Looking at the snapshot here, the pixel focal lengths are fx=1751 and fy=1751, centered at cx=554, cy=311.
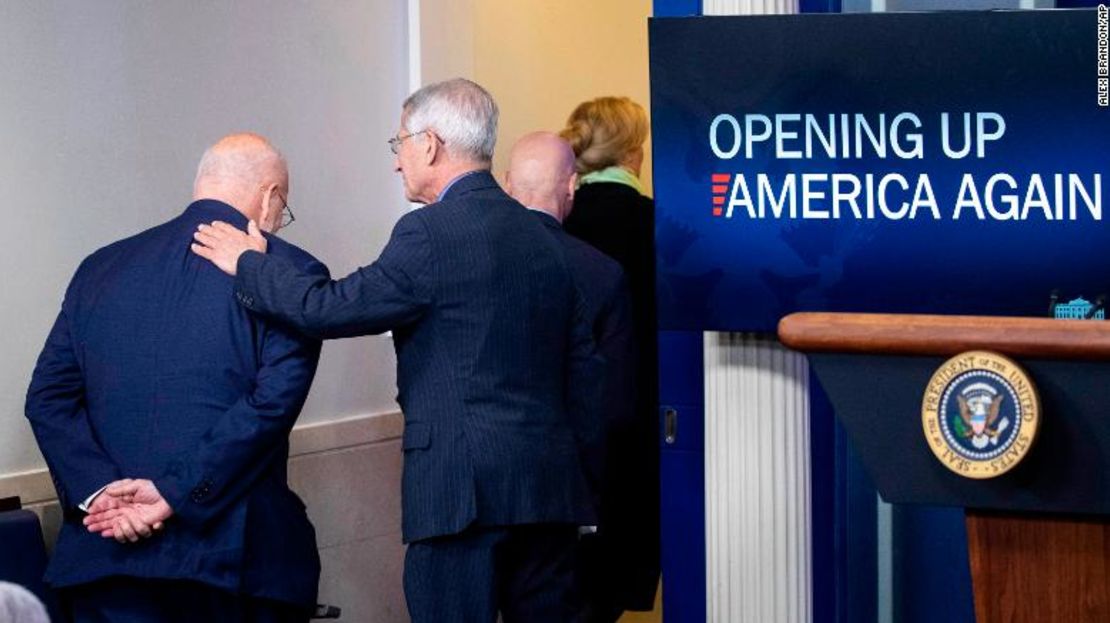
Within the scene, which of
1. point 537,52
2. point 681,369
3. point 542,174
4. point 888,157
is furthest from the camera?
point 537,52

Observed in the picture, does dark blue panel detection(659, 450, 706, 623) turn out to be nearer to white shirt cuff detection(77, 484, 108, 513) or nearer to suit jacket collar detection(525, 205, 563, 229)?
suit jacket collar detection(525, 205, 563, 229)

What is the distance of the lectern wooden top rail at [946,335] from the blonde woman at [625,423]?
2749mm

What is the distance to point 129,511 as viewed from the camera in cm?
342

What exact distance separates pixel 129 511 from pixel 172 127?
4.80ft

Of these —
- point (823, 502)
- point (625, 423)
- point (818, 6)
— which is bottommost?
point (823, 502)

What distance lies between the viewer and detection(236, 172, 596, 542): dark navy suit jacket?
3311 millimetres

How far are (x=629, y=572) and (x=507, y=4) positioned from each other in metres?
2.29

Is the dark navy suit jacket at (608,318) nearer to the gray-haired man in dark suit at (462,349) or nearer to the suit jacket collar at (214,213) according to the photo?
the gray-haired man in dark suit at (462,349)

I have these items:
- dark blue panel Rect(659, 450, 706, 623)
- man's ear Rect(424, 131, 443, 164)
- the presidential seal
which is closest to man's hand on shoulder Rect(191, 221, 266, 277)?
man's ear Rect(424, 131, 443, 164)

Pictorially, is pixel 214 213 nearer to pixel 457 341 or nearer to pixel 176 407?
pixel 176 407

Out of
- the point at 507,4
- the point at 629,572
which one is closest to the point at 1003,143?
the point at 629,572

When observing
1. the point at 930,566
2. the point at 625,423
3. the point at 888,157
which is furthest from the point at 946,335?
the point at 625,423

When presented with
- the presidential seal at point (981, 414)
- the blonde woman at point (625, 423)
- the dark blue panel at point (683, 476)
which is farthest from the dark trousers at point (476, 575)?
the presidential seal at point (981, 414)

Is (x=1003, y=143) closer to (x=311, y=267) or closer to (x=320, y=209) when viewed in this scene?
(x=311, y=267)
